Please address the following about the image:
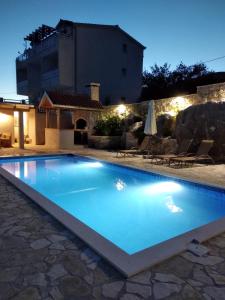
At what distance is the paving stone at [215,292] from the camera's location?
2342mm

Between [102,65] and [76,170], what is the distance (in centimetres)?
1809

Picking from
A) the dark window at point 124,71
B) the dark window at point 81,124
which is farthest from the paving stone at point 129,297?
the dark window at point 124,71

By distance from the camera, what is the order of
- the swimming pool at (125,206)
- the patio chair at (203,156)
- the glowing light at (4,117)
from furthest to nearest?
1. the glowing light at (4,117)
2. the patio chair at (203,156)
3. the swimming pool at (125,206)

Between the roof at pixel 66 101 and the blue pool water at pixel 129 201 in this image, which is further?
the roof at pixel 66 101

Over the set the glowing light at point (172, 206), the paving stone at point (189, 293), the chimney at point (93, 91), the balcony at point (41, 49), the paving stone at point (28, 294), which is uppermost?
the balcony at point (41, 49)

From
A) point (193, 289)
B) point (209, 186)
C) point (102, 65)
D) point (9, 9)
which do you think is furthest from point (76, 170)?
point (102, 65)

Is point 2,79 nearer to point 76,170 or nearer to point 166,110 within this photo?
point 166,110

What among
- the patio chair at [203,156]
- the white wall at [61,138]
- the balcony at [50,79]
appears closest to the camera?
the patio chair at [203,156]

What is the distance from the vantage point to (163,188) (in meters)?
7.39

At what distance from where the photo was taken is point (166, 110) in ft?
53.5

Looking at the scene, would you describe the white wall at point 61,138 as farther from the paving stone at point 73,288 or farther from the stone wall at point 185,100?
the paving stone at point 73,288

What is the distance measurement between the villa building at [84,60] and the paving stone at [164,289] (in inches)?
912

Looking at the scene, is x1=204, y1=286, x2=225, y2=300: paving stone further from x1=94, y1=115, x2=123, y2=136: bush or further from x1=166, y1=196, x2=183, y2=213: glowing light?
x1=94, y1=115, x2=123, y2=136: bush

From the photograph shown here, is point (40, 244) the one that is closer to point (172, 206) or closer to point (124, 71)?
point (172, 206)
